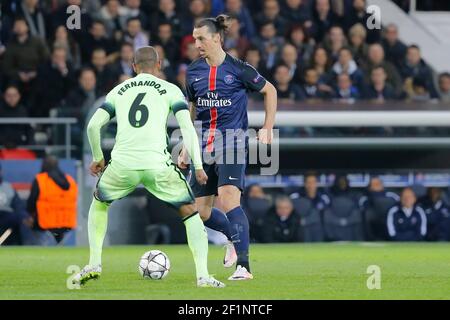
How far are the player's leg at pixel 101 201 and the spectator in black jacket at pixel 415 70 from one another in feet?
37.5

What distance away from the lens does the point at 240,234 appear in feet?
37.0

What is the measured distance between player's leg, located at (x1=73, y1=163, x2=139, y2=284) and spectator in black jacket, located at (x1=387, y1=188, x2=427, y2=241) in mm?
8726

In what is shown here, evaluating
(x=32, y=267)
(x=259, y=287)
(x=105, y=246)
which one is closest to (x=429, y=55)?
(x=105, y=246)

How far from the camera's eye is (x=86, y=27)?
19984 mm

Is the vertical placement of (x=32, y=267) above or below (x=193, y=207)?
below

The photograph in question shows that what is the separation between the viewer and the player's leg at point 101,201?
10.3m

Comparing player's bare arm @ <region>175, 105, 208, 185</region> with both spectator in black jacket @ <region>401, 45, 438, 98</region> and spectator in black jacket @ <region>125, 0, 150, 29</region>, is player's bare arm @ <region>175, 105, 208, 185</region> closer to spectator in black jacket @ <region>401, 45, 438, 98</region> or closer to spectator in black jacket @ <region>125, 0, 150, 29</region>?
spectator in black jacket @ <region>125, 0, 150, 29</region>

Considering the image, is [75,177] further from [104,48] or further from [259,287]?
[259,287]

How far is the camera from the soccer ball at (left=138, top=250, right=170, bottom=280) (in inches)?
447

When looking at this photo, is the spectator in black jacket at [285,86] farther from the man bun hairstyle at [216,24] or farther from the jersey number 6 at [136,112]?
the jersey number 6 at [136,112]

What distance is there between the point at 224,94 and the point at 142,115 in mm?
1535

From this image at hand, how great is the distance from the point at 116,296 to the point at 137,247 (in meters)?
7.39
